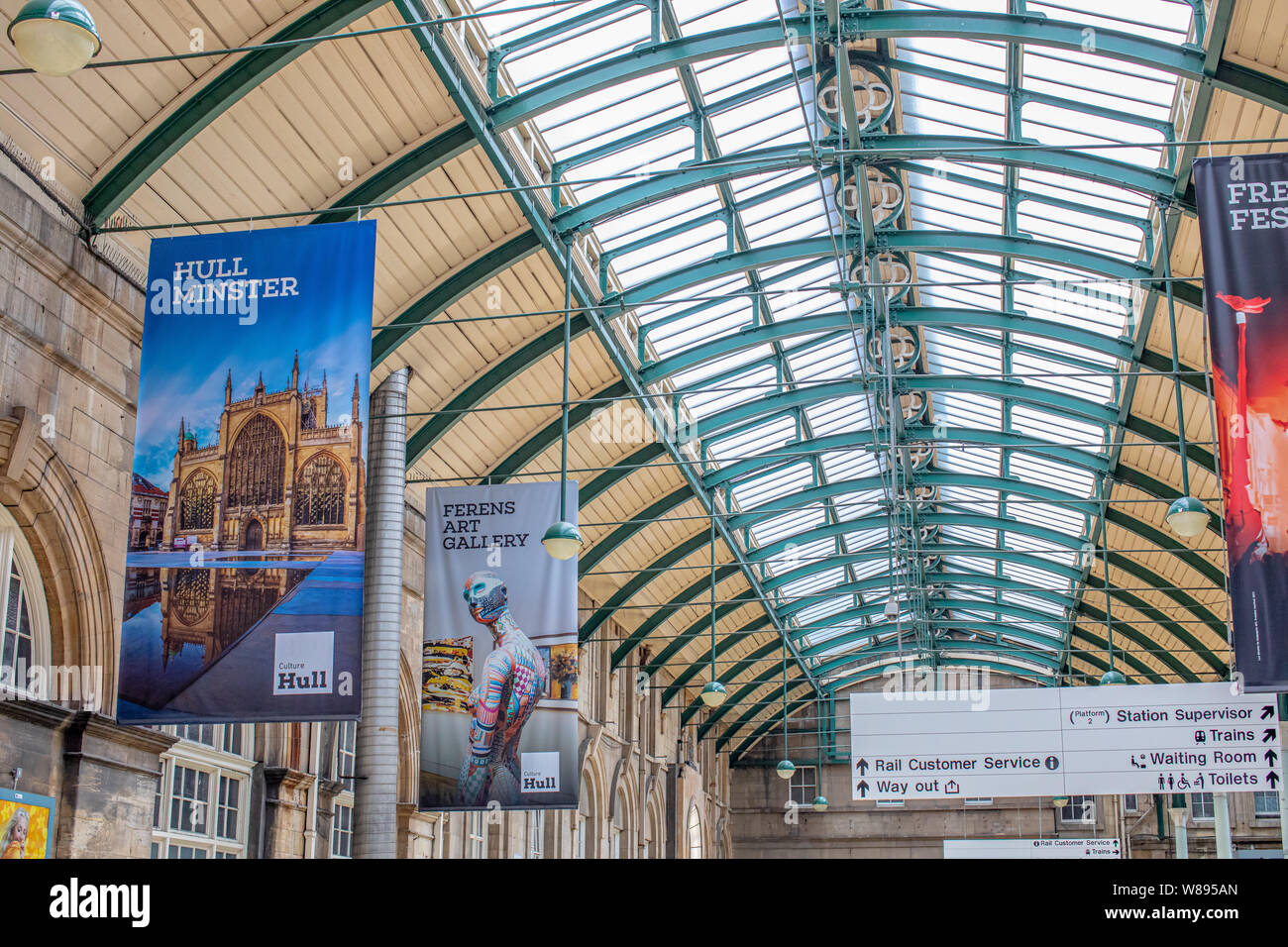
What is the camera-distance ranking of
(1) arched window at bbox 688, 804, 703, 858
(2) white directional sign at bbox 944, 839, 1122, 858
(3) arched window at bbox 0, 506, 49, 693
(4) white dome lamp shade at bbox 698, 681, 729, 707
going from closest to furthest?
1. (3) arched window at bbox 0, 506, 49, 693
2. (4) white dome lamp shade at bbox 698, 681, 729, 707
3. (2) white directional sign at bbox 944, 839, 1122, 858
4. (1) arched window at bbox 688, 804, 703, 858

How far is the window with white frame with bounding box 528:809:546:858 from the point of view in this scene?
29.3 meters

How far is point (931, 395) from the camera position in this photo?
2919 centimetres

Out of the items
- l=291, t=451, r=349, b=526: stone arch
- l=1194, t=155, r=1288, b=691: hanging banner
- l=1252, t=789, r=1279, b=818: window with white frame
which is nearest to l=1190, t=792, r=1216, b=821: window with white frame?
l=1252, t=789, r=1279, b=818: window with white frame

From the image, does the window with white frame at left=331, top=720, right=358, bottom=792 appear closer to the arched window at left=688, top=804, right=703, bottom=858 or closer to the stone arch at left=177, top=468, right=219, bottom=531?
the stone arch at left=177, top=468, right=219, bottom=531

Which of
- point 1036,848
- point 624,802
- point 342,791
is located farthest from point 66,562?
point 624,802

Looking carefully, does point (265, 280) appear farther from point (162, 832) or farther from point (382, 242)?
point (162, 832)

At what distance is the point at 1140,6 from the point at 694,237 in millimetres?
7736

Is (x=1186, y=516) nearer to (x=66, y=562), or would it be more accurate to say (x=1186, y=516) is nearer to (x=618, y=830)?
(x=66, y=562)

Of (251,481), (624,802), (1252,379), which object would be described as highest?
(1252,379)

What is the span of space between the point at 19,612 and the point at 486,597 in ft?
18.3

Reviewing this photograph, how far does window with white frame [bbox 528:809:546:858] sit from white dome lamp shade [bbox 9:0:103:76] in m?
22.5

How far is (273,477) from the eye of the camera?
38.2ft

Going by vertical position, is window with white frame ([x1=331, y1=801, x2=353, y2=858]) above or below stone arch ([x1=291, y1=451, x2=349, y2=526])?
below
